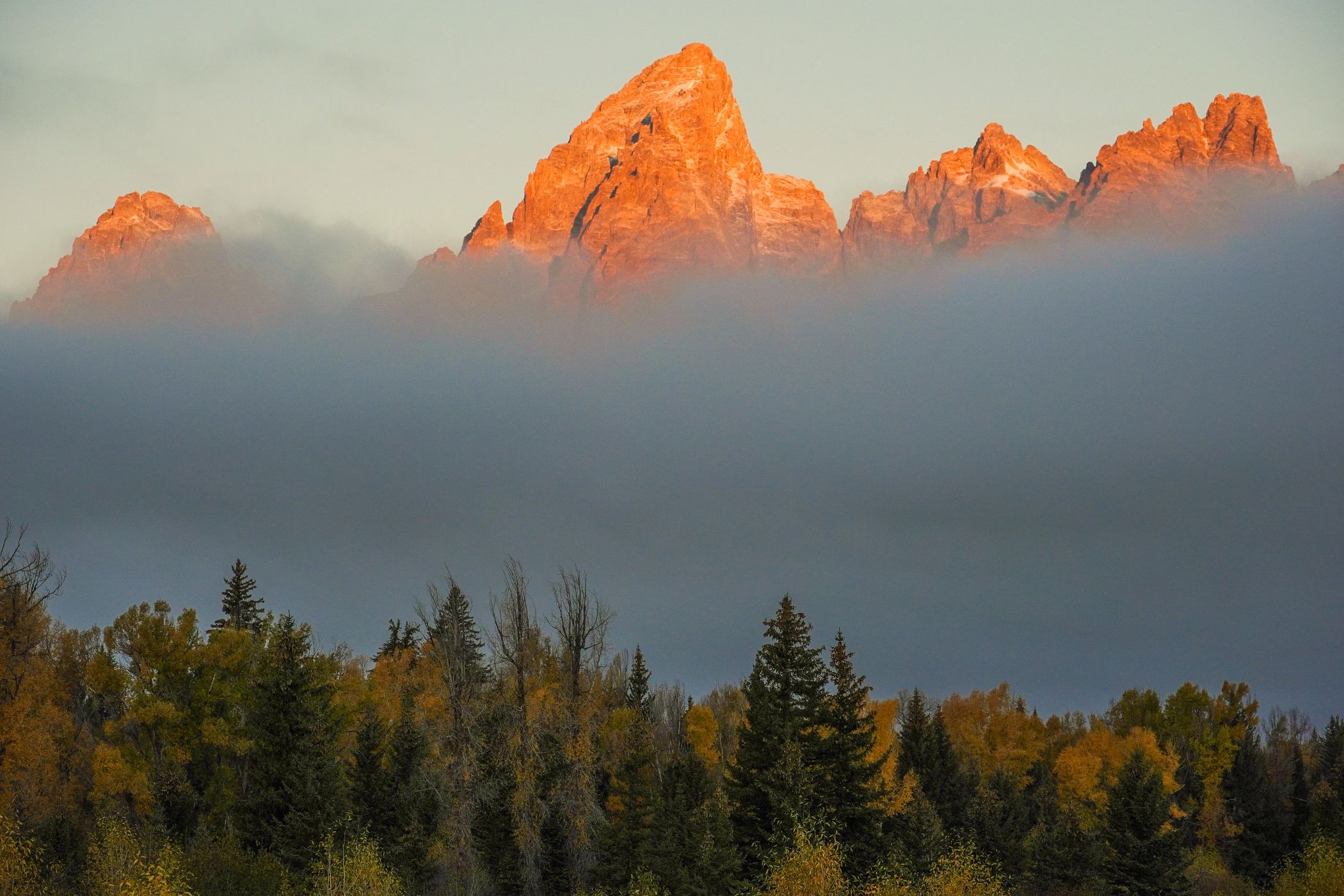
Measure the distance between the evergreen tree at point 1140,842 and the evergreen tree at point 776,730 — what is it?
23.6 metres

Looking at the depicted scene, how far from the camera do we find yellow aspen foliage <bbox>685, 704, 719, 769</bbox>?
308 ft

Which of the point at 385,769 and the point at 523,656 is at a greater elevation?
the point at 523,656

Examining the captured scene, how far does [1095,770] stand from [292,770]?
6785 centimetres

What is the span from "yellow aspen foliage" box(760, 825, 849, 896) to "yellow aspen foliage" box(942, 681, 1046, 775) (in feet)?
186

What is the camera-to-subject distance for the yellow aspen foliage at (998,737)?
11062 centimetres

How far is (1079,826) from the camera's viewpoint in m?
96.7

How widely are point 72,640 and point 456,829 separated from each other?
41.3 m

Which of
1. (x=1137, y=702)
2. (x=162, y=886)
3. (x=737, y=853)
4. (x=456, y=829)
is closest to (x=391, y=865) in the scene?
(x=456, y=829)

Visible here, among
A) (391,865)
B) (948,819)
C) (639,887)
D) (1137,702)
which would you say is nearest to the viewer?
(639,887)

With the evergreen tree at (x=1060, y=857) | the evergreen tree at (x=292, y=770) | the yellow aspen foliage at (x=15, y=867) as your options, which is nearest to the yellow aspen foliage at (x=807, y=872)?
the evergreen tree at (x=292, y=770)

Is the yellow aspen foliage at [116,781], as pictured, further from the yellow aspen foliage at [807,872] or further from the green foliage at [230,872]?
the yellow aspen foliage at [807,872]

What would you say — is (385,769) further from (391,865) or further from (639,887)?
(639,887)

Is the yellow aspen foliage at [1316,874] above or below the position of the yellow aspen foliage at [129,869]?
below

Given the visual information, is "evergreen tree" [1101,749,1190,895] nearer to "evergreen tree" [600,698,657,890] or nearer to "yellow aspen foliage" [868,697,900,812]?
"yellow aspen foliage" [868,697,900,812]
